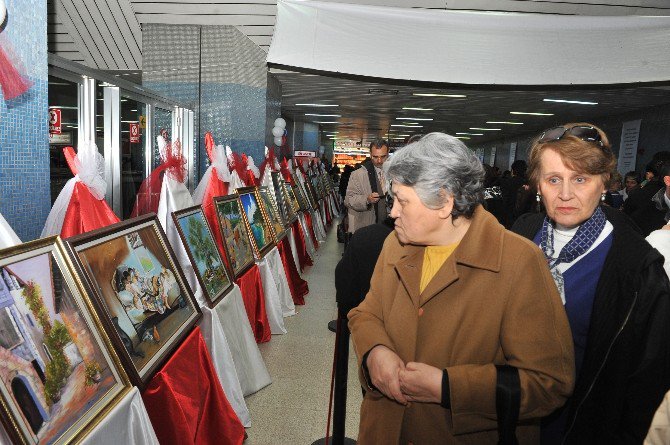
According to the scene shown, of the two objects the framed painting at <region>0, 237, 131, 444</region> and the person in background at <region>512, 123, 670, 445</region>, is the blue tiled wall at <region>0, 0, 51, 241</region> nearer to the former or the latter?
the framed painting at <region>0, 237, 131, 444</region>

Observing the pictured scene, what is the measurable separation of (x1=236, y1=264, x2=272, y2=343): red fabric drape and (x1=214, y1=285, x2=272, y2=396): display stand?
48 cm

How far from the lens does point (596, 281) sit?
1.37 metres

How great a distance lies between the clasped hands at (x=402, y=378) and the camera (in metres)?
1.13

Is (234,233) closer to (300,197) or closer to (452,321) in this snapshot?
(452,321)

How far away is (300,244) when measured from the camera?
6699 mm

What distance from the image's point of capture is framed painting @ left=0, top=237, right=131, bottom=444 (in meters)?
1.15

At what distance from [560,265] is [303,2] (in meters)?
5.70

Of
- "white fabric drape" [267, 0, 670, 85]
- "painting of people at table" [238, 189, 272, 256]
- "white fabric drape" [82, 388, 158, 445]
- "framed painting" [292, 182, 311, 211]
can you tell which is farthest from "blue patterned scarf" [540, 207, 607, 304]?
"framed painting" [292, 182, 311, 211]

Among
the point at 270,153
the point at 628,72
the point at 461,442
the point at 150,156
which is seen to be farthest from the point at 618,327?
the point at 628,72

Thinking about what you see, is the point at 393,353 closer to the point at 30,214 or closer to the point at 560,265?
the point at 560,265

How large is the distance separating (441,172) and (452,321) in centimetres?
38

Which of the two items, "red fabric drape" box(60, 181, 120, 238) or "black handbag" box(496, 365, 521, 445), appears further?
"red fabric drape" box(60, 181, 120, 238)

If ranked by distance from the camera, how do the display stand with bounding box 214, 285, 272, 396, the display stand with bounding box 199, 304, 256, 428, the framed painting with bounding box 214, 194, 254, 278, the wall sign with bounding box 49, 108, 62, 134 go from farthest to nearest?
the wall sign with bounding box 49, 108, 62, 134 < the framed painting with bounding box 214, 194, 254, 278 < the display stand with bounding box 214, 285, 272, 396 < the display stand with bounding box 199, 304, 256, 428

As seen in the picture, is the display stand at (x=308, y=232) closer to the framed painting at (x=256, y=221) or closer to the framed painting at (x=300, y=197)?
the framed painting at (x=300, y=197)
